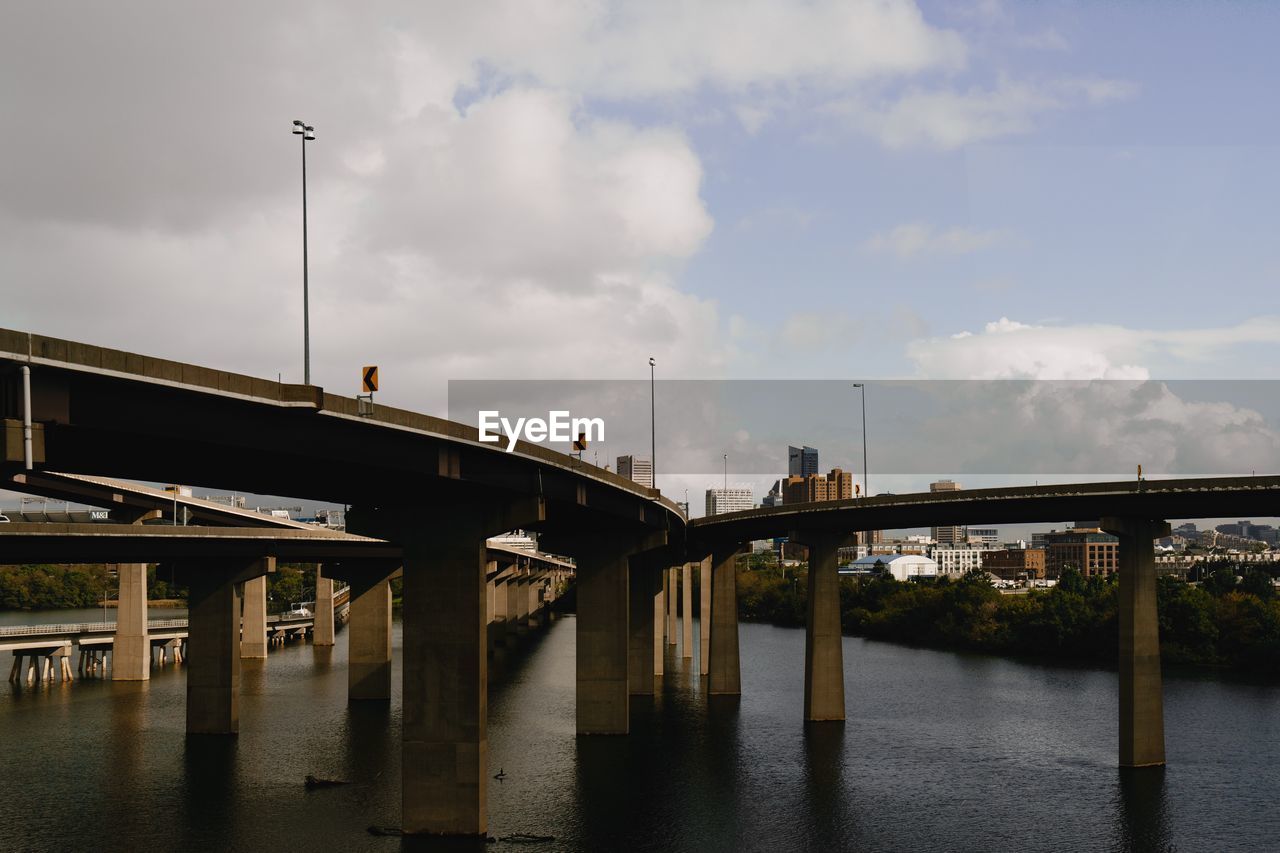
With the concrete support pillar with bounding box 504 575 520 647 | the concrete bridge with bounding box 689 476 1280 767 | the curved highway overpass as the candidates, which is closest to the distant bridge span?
the concrete bridge with bounding box 689 476 1280 767

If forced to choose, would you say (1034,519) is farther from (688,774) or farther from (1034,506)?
(688,774)

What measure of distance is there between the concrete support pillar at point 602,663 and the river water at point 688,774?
5.55 ft

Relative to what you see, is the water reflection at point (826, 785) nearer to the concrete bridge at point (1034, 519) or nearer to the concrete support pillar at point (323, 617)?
the concrete bridge at point (1034, 519)

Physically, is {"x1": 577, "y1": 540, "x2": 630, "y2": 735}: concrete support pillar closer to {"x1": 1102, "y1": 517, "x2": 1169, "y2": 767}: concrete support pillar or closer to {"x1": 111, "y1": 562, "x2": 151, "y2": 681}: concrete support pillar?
{"x1": 1102, "y1": 517, "x2": 1169, "y2": 767}: concrete support pillar

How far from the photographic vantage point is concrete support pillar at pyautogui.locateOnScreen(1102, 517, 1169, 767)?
5847cm

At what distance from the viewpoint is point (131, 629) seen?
93.5m

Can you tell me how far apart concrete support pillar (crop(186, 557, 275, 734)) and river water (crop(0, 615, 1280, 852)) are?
1.50 m

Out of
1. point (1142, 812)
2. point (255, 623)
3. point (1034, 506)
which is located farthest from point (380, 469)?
point (255, 623)

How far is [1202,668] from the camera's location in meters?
109

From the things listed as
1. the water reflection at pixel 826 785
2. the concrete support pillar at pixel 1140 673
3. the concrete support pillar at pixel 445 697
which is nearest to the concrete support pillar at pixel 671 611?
the water reflection at pixel 826 785

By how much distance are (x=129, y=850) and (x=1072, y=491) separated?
4922 cm

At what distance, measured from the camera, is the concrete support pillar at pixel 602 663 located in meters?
67.3

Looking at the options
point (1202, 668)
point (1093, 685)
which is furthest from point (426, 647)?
Answer: point (1202, 668)

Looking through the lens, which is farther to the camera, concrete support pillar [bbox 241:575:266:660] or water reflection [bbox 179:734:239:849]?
concrete support pillar [bbox 241:575:266:660]
